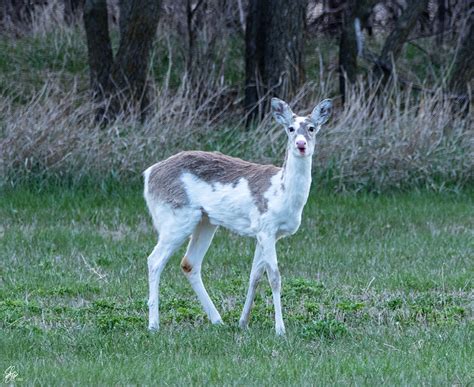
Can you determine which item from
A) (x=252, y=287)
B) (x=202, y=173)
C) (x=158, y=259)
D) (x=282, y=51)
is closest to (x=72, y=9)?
(x=282, y=51)

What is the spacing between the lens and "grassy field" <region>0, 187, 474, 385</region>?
255 inches

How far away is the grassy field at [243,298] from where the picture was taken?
647cm

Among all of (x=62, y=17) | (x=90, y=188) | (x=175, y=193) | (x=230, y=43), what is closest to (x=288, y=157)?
(x=175, y=193)

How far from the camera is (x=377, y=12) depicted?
74.6 feet

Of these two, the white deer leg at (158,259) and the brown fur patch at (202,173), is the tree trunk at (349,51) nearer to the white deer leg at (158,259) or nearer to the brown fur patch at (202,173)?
the brown fur patch at (202,173)

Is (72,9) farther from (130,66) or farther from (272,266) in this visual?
(272,266)

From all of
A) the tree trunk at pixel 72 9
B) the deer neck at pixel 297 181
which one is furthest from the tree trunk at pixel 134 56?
the deer neck at pixel 297 181

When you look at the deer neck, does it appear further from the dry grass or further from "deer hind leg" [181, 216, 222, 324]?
the dry grass

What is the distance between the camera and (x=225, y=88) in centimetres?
1677

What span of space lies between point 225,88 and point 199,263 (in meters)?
8.78

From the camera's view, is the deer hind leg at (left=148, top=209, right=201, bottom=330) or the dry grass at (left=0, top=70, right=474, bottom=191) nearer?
the deer hind leg at (left=148, top=209, right=201, bottom=330)

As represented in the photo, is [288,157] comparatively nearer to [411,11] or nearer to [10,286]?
[10,286]

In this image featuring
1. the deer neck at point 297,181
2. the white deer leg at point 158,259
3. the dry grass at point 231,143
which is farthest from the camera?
the dry grass at point 231,143

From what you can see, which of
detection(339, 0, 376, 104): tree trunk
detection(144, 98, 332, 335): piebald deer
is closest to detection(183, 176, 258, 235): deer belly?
detection(144, 98, 332, 335): piebald deer
